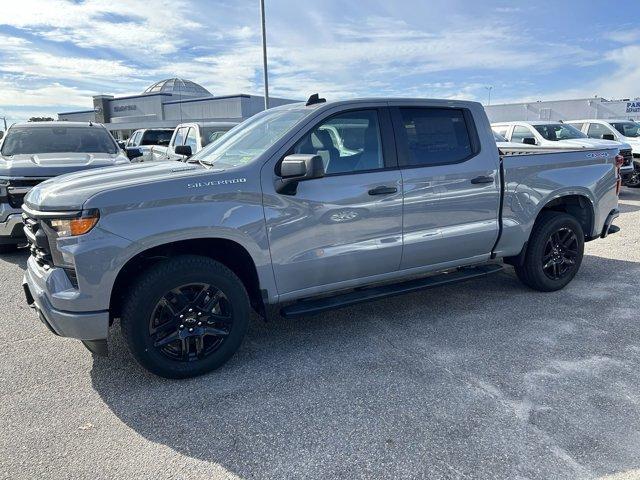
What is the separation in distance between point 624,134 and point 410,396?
15.3 m

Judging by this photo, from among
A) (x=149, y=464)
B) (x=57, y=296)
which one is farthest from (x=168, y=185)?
(x=149, y=464)

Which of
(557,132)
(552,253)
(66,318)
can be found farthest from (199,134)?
(557,132)

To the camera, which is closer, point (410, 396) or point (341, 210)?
point (410, 396)

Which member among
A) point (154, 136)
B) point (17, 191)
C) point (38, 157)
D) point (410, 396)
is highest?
point (154, 136)

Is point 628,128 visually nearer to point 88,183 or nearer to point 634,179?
point 634,179

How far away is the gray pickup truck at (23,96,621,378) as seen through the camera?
3045 millimetres

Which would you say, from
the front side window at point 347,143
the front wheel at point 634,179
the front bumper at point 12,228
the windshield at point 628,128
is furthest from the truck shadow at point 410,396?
the windshield at point 628,128

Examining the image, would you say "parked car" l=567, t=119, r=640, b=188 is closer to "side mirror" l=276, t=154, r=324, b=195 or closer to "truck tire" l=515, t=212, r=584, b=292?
"truck tire" l=515, t=212, r=584, b=292

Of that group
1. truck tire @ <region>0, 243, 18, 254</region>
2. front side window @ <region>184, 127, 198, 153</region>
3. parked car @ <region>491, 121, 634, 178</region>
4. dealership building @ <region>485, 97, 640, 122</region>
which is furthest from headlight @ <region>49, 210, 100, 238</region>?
dealership building @ <region>485, 97, 640, 122</region>

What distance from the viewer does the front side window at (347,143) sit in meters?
3.69

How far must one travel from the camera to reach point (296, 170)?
329 cm

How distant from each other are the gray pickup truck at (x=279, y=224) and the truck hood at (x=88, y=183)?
0.02 meters

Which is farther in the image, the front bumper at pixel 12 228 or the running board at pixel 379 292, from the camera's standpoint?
the front bumper at pixel 12 228

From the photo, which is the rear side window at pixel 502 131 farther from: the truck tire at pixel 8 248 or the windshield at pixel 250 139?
the truck tire at pixel 8 248
